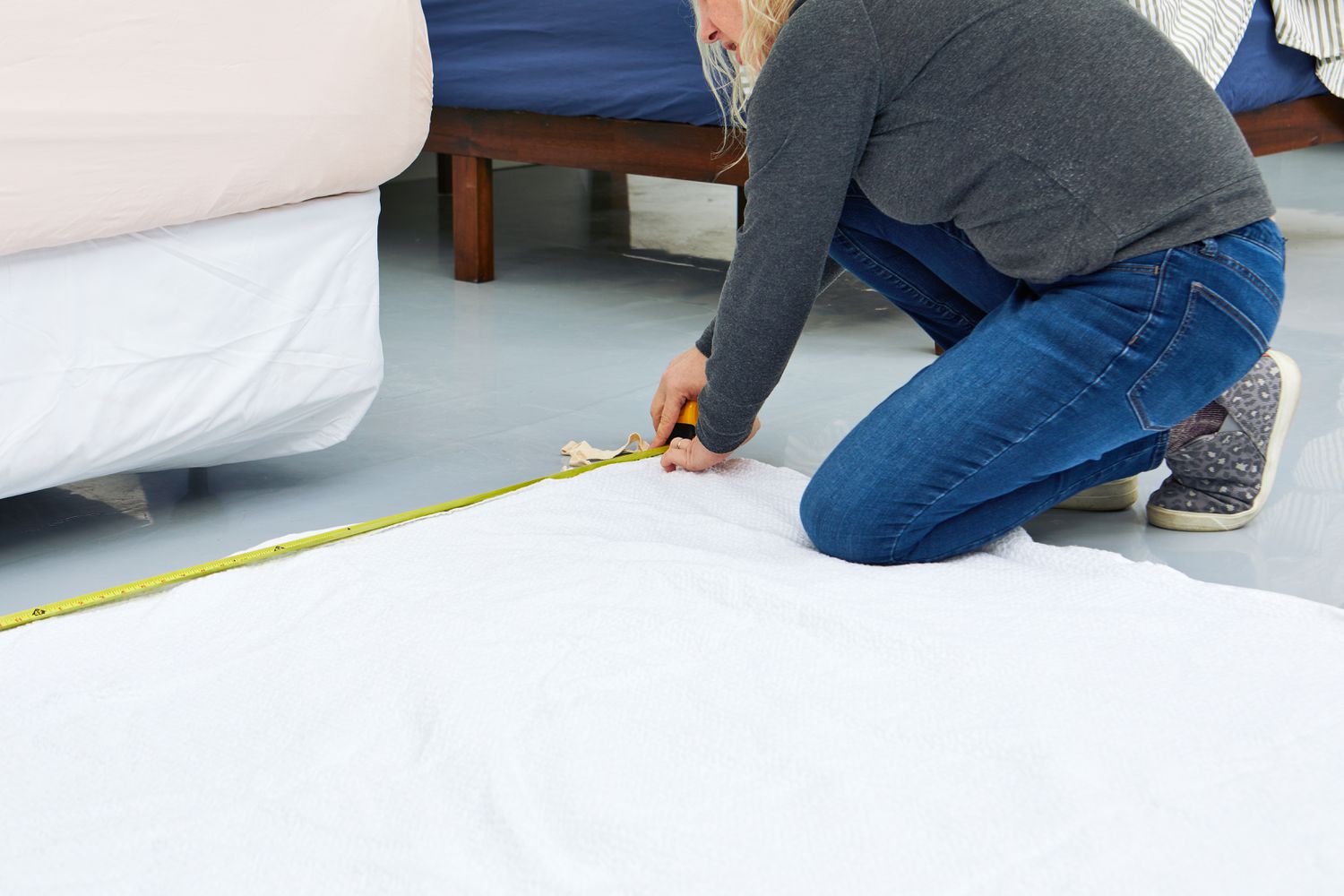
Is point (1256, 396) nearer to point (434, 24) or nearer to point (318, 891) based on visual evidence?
point (318, 891)

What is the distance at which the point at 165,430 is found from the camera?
1.32 metres

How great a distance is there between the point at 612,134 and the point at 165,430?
136 cm

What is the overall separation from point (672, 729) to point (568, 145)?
6.16ft

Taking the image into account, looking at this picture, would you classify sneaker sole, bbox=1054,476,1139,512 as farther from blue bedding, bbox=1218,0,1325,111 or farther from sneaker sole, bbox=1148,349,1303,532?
blue bedding, bbox=1218,0,1325,111

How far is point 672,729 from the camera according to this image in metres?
0.90

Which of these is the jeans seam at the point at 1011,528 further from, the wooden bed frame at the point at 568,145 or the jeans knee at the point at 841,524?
the wooden bed frame at the point at 568,145

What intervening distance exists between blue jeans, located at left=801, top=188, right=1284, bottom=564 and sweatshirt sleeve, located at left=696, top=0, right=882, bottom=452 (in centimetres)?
13

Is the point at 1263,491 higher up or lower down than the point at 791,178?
lower down

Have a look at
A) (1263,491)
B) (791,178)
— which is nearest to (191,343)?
(791,178)

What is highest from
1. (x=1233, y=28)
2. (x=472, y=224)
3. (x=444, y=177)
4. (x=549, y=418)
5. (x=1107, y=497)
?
(x=1233, y=28)

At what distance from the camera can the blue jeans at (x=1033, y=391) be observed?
1.10 meters

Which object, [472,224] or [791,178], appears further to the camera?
[472,224]

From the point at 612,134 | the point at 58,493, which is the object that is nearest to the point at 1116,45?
the point at 58,493

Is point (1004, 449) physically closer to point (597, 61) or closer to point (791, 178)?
point (791, 178)
